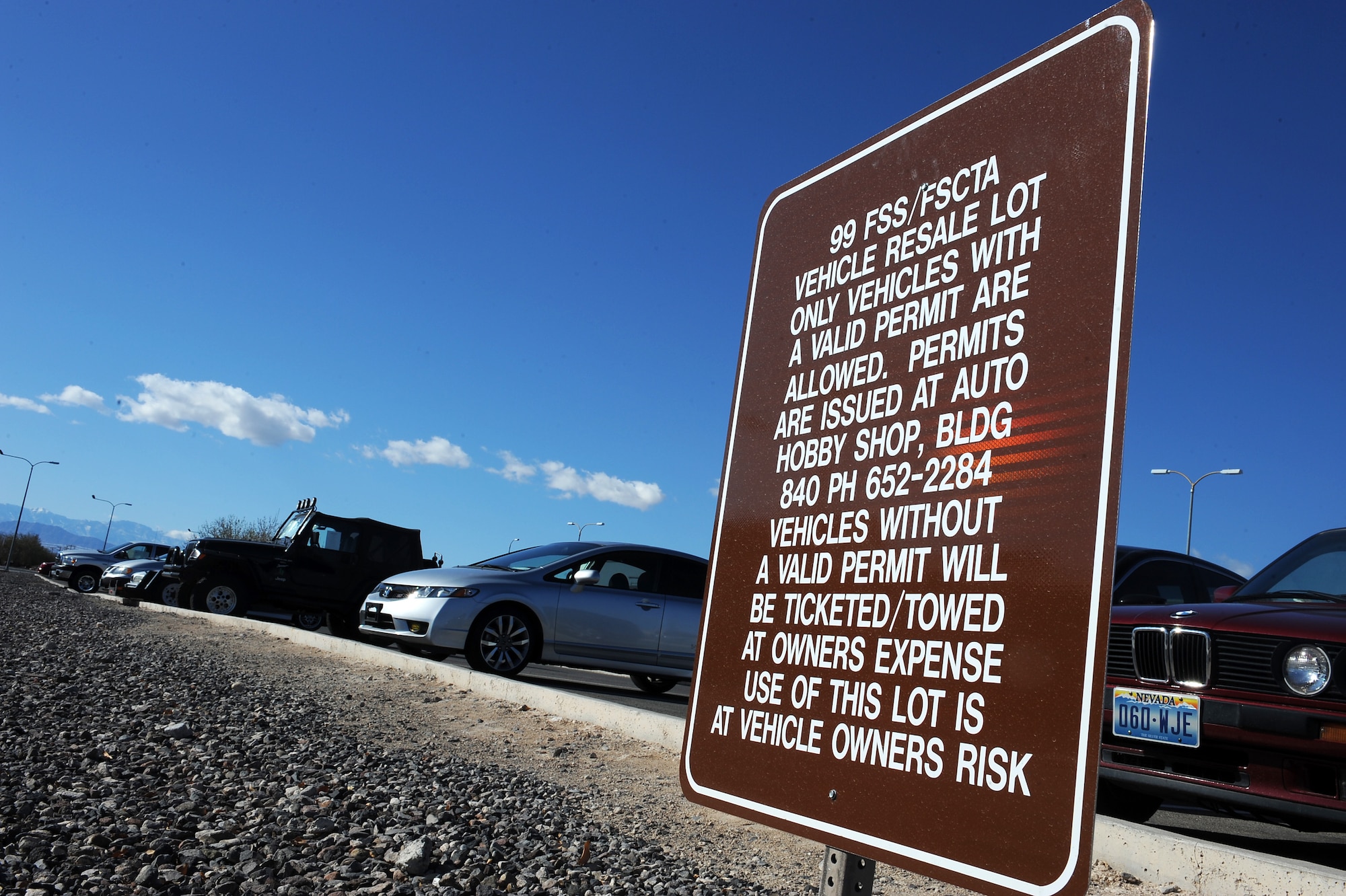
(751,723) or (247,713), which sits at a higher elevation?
(751,723)

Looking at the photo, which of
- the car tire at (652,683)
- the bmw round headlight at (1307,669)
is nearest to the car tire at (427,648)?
the car tire at (652,683)

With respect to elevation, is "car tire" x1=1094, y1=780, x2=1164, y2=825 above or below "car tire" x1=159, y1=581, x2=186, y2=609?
above

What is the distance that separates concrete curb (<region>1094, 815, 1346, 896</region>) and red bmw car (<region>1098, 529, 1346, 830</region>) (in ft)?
1.45

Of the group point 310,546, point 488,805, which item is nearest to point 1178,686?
point 488,805

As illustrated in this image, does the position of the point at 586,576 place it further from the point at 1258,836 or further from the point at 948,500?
the point at 948,500

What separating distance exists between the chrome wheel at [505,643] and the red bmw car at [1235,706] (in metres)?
5.73

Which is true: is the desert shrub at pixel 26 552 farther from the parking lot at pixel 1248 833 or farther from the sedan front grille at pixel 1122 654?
the sedan front grille at pixel 1122 654

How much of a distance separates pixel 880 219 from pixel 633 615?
793 cm

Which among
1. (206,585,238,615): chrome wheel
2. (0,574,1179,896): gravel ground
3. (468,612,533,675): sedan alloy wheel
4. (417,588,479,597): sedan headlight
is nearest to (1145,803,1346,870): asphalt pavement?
(0,574,1179,896): gravel ground

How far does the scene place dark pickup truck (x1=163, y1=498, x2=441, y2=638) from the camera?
14844 mm

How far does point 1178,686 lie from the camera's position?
14.2 ft

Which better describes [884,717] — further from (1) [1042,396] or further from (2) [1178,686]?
(2) [1178,686]

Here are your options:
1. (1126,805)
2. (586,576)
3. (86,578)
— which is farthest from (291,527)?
(86,578)

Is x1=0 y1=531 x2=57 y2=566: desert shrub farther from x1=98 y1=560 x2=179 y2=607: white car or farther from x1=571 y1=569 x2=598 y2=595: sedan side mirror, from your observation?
x1=571 y1=569 x2=598 y2=595: sedan side mirror
